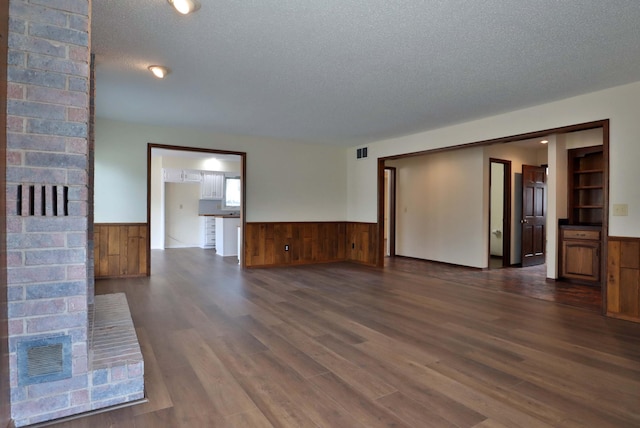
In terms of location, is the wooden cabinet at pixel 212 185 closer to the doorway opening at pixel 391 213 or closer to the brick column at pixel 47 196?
the doorway opening at pixel 391 213

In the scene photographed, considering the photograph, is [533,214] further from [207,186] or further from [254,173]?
[207,186]

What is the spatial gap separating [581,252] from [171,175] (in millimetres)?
8882

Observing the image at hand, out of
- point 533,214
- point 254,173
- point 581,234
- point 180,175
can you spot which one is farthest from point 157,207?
point 581,234

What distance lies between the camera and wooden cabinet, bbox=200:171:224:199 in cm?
990

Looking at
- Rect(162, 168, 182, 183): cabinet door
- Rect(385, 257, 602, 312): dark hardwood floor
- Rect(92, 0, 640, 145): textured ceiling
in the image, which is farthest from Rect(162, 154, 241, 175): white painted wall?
Rect(385, 257, 602, 312): dark hardwood floor

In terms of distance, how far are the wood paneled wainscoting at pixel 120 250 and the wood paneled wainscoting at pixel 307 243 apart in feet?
5.43

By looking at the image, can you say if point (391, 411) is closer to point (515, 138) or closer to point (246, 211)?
point (515, 138)

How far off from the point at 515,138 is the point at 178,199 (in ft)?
27.3

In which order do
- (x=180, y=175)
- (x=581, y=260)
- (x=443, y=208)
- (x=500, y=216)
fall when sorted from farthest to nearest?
(x=180, y=175), (x=500, y=216), (x=443, y=208), (x=581, y=260)

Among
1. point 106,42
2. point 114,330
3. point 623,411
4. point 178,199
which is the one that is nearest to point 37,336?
point 114,330

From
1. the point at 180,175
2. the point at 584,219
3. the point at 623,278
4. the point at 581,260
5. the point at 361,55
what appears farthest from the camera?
the point at 180,175

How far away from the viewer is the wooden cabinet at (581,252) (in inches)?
199

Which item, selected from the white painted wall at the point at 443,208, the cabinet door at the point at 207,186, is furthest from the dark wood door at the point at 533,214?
the cabinet door at the point at 207,186

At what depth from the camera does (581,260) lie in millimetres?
5223
